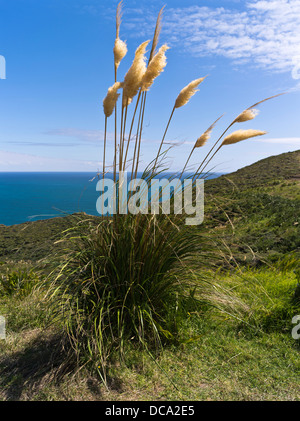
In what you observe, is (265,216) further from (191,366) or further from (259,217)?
(191,366)

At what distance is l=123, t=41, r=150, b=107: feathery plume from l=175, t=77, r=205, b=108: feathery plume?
35 cm

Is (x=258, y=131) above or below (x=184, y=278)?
above

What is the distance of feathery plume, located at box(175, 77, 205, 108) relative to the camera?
255 centimetres

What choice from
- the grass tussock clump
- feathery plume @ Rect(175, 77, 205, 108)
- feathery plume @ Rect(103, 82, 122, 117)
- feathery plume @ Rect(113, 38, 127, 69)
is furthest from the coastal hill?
feathery plume @ Rect(113, 38, 127, 69)

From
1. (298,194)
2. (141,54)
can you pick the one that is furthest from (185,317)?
(298,194)

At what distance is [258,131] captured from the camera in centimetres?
243

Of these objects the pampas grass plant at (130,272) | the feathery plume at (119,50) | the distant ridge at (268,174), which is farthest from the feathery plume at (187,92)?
the distant ridge at (268,174)

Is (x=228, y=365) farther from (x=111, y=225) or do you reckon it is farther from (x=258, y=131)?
(x=258, y=131)

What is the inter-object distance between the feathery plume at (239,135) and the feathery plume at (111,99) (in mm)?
870

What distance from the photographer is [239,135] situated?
2.47 m

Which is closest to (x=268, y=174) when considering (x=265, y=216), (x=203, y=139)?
(x=265, y=216)

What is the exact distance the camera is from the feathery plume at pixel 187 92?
2547mm

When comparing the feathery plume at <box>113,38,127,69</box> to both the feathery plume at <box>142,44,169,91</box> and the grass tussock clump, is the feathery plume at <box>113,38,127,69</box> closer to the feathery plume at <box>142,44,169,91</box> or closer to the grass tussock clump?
the feathery plume at <box>142,44,169,91</box>
